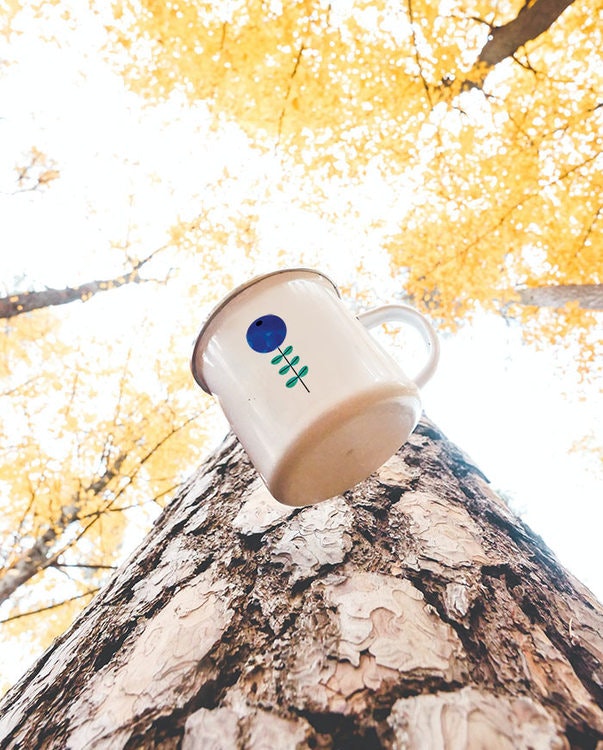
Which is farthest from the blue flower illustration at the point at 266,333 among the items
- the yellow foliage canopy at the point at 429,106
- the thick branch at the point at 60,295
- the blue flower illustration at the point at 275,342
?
the thick branch at the point at 60,295

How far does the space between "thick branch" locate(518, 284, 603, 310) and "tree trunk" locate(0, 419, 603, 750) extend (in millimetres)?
3438

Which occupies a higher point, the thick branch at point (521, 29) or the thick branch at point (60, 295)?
the thick branch at point (60, 295)

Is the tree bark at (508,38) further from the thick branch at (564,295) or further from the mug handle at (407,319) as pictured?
the mug handle at (407,319)

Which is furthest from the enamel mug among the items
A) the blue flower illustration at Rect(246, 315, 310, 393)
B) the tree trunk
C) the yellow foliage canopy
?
the yellow foliage canopy

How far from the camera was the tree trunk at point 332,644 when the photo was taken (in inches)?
14.5

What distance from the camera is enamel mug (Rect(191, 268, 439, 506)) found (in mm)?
647

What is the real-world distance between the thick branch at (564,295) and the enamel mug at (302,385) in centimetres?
353

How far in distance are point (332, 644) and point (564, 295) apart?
13.2 feet

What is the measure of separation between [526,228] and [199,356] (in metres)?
3.56

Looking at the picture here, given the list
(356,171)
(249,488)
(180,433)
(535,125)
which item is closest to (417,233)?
(356,171)

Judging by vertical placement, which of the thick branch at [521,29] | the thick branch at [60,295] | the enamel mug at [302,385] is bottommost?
the enamel mug at [302,385]

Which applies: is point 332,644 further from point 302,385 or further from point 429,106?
point 429,106

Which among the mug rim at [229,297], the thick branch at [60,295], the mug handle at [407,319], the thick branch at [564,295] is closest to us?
the mug rim at [229,297]

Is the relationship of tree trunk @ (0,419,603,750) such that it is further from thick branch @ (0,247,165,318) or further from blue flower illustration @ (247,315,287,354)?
thick branch @ (0,247,165,318)
